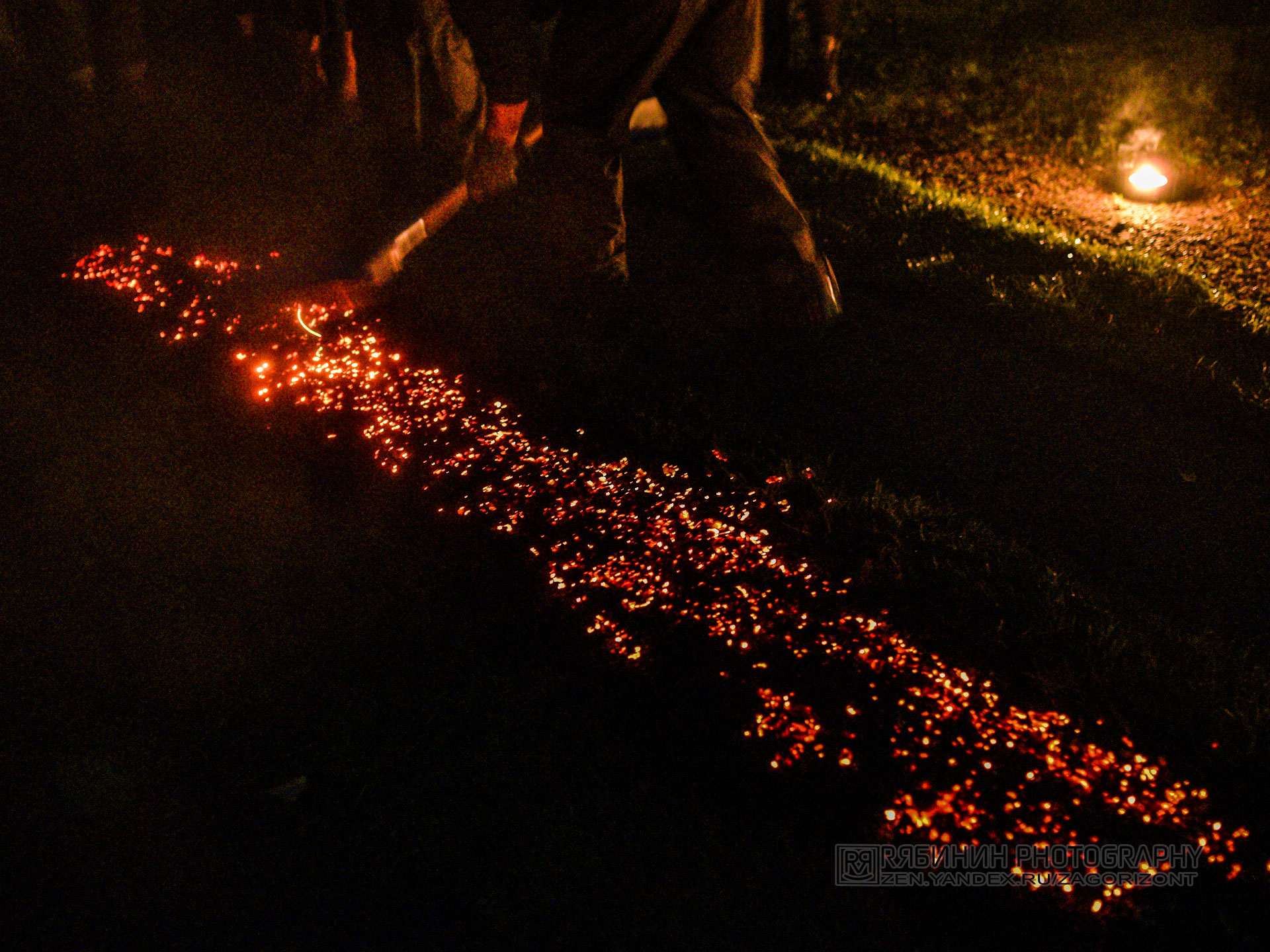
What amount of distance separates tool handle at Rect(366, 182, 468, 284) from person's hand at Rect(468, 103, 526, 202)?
68 millimetres

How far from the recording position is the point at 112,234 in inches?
144

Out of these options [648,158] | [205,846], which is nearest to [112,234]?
[648,158]

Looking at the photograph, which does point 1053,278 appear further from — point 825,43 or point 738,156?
point 825,43

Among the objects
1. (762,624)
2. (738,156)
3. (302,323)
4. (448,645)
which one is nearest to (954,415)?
→ (738,156)

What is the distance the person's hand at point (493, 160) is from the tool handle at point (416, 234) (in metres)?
0.07

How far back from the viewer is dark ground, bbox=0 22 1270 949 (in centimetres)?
151

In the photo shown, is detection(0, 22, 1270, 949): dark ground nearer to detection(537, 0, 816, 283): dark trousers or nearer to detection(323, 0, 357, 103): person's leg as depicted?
detection(537, 0, 816, 283): dark trousers

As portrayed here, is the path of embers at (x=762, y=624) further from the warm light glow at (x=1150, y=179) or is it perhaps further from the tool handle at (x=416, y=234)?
the warm light glow at (x=1150, y=179)

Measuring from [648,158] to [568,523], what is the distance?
2681 millimetres

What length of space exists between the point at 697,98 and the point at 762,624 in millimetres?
1677

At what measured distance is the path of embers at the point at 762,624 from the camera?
1.63m

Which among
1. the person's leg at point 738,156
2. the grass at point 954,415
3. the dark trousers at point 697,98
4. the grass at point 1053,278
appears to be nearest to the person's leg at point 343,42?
the grass at point 954,415

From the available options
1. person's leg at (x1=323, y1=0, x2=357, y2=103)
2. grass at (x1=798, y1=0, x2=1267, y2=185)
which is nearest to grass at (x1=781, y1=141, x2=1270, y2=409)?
grass at (x1=798, y1=0, x2=1267, y2=185)

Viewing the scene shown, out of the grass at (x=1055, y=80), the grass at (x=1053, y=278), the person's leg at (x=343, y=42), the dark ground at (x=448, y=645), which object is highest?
the person's leg at (x=343, y=42)
